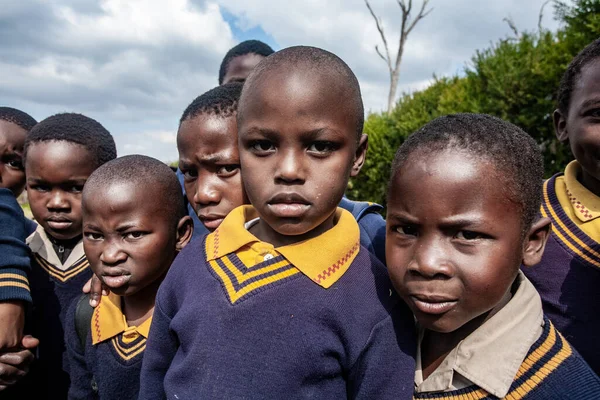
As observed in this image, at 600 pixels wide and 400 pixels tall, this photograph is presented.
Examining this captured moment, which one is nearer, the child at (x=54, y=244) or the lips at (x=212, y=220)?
the lips at (x=212, y=220)

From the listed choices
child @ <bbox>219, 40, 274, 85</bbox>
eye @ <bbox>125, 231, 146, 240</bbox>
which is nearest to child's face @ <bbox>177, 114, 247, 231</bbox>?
eye @ <bbox>125, 231, 146, 240</bbox>

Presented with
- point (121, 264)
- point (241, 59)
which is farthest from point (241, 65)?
point (121, 264)

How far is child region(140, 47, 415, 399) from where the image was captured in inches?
59.7

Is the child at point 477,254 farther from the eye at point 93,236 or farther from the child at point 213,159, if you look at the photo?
the eye at point 93,236

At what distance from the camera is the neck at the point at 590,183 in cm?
204

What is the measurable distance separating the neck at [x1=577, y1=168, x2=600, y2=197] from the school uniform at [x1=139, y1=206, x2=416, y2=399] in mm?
1014

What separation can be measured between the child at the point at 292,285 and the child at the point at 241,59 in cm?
254

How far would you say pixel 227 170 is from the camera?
7.38 feet

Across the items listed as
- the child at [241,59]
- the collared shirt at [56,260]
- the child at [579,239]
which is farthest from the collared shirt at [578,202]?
the child at [241,59]

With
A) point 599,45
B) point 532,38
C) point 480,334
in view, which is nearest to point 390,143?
point 532,38

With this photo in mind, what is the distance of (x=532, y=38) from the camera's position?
266 inches

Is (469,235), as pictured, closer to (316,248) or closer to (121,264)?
(316,248)

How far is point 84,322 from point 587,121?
7.75 feet

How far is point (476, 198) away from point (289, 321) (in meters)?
0.69
